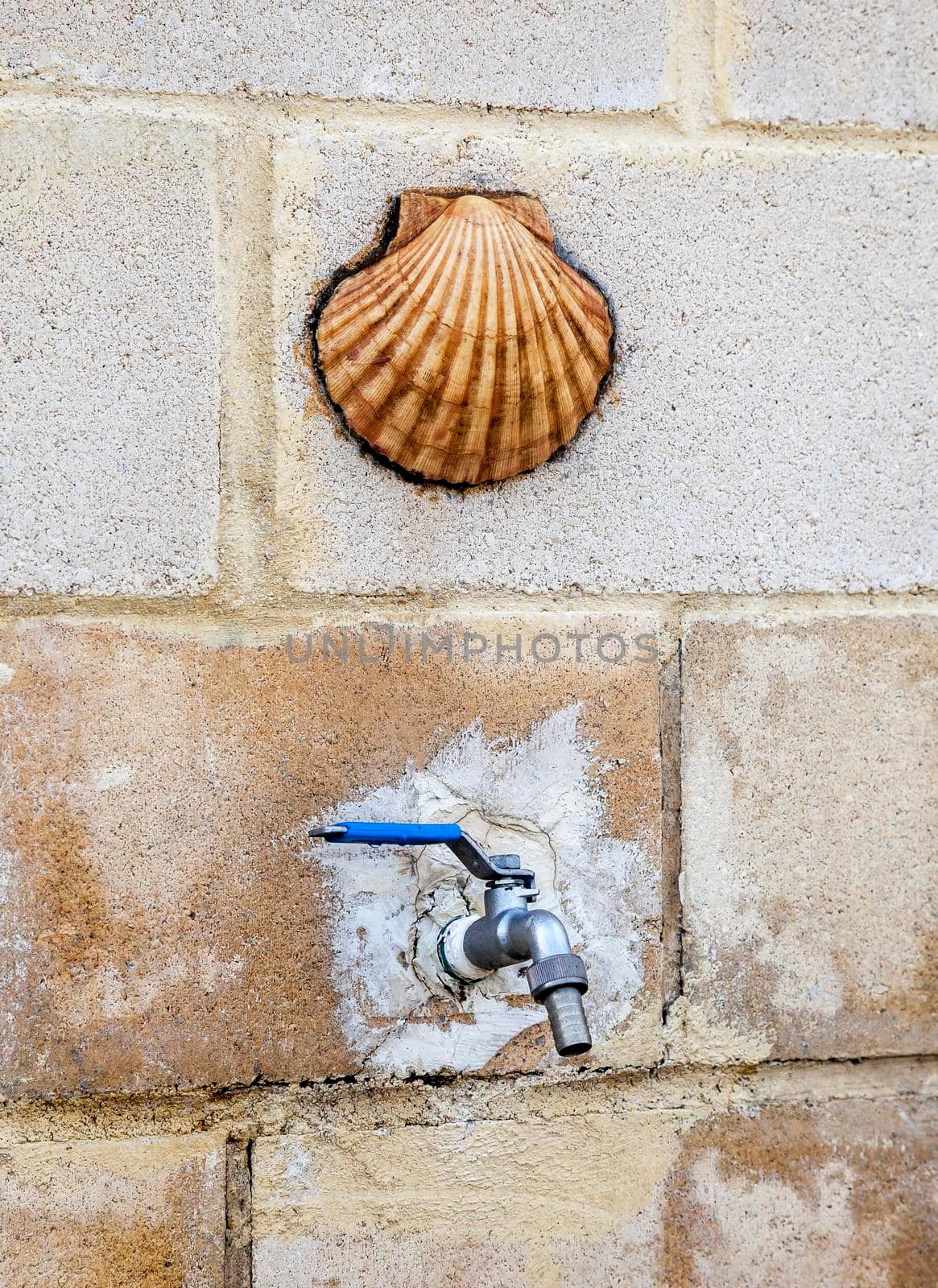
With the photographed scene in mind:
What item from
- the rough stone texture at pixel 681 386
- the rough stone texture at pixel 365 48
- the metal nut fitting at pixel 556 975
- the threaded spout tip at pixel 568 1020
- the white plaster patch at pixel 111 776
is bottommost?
the threaded spout tip at pixel 568 1020

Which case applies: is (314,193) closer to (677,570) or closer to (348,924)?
(677,570)

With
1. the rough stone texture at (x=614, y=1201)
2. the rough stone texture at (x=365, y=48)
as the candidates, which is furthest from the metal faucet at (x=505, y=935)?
the rough stone texture at (x=365, y=48)

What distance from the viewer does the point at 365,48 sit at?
28.4 inches

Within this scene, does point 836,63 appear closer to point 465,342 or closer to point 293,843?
point 465,342

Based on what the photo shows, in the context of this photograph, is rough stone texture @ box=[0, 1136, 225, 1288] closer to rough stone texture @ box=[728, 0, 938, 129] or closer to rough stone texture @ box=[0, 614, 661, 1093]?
rough stone texture @ box=[0, 614, 661, 1093]

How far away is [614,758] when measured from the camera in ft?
2.49

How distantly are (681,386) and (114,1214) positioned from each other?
0.72 m

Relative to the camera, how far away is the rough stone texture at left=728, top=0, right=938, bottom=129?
760 mm

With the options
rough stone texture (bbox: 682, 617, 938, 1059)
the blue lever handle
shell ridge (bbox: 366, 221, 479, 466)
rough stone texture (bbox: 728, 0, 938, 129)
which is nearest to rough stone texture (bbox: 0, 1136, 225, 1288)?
the blue lever handle

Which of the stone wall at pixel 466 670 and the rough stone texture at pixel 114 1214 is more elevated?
the stone wall at pixel 466 670

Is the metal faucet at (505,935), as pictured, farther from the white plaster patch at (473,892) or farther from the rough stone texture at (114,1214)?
the rough stone texture at (114,1214)

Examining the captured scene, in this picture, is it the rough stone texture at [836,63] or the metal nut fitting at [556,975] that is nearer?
the metal nut fitting at [556,975]

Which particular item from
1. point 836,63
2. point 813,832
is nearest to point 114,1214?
point 813,832

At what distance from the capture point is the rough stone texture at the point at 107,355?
70 cm
